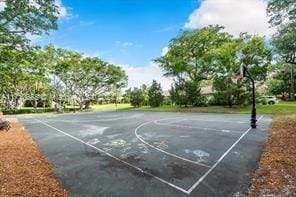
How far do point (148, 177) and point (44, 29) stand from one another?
1011 cm

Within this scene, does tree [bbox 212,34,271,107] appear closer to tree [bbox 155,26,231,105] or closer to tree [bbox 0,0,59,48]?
tree [bbox 155,26,231,105]

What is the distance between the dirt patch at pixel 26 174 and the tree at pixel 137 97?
39744 mm

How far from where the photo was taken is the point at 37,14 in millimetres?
12359

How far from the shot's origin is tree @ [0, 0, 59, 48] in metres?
11.6

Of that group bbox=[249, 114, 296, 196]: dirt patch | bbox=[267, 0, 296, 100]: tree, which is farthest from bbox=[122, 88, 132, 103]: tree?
bbox=[249, 114, 296, 196]: dirt patch

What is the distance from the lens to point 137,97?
1988 inches

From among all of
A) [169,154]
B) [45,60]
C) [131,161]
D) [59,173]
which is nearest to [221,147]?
[169,154]

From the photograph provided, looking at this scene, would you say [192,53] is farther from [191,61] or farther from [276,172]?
[276,172]

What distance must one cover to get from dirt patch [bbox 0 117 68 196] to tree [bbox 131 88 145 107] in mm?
39744

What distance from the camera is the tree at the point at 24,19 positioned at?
11562mm

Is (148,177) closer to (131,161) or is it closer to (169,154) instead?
(131,161)

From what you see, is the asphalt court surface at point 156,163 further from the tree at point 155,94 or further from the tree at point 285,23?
the tree at point 155,94

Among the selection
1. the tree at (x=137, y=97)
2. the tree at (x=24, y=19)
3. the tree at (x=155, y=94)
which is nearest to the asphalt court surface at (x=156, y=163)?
the tree at (x=24, y=19)

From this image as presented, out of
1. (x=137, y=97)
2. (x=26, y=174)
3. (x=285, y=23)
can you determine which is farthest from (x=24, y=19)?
(x=137, y=97)
